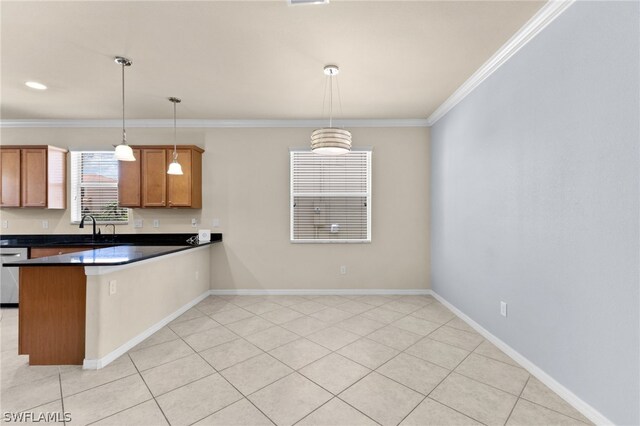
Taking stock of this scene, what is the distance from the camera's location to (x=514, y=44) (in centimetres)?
241

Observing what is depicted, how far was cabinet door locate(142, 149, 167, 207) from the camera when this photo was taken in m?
4.22

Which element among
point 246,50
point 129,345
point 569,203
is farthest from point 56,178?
point 569,203

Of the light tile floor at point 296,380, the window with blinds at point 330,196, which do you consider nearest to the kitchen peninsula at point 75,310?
the light tile floor at point 296,380

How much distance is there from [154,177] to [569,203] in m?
4.92

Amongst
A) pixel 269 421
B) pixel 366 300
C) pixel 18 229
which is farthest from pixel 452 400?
pixel 18 229

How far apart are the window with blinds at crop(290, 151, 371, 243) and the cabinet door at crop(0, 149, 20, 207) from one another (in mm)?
4245

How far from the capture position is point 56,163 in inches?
174

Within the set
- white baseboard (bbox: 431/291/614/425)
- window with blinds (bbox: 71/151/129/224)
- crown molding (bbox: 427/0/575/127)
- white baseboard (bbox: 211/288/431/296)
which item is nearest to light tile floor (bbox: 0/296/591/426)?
white baseboard (bbox: 431/291/614/425)

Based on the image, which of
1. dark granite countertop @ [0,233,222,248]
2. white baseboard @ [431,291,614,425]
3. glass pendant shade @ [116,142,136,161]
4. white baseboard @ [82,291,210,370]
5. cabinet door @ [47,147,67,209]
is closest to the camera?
white baseboard @ [431,291,614,425]

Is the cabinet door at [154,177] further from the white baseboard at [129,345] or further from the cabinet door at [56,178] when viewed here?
the white baseboard at [129,345]

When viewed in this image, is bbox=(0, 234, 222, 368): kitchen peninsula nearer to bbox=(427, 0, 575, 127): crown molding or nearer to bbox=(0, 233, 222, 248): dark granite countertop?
bbox=(0, 233, 222, 248): dark granite countertop

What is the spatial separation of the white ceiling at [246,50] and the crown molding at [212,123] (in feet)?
1.89

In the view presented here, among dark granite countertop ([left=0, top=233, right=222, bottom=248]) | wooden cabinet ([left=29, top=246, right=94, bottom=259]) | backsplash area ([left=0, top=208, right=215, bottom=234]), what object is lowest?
wooden cabinet ([left=29, top=246, right=94, bottom=259])

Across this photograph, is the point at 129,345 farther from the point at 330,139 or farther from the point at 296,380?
the point at 330,139
